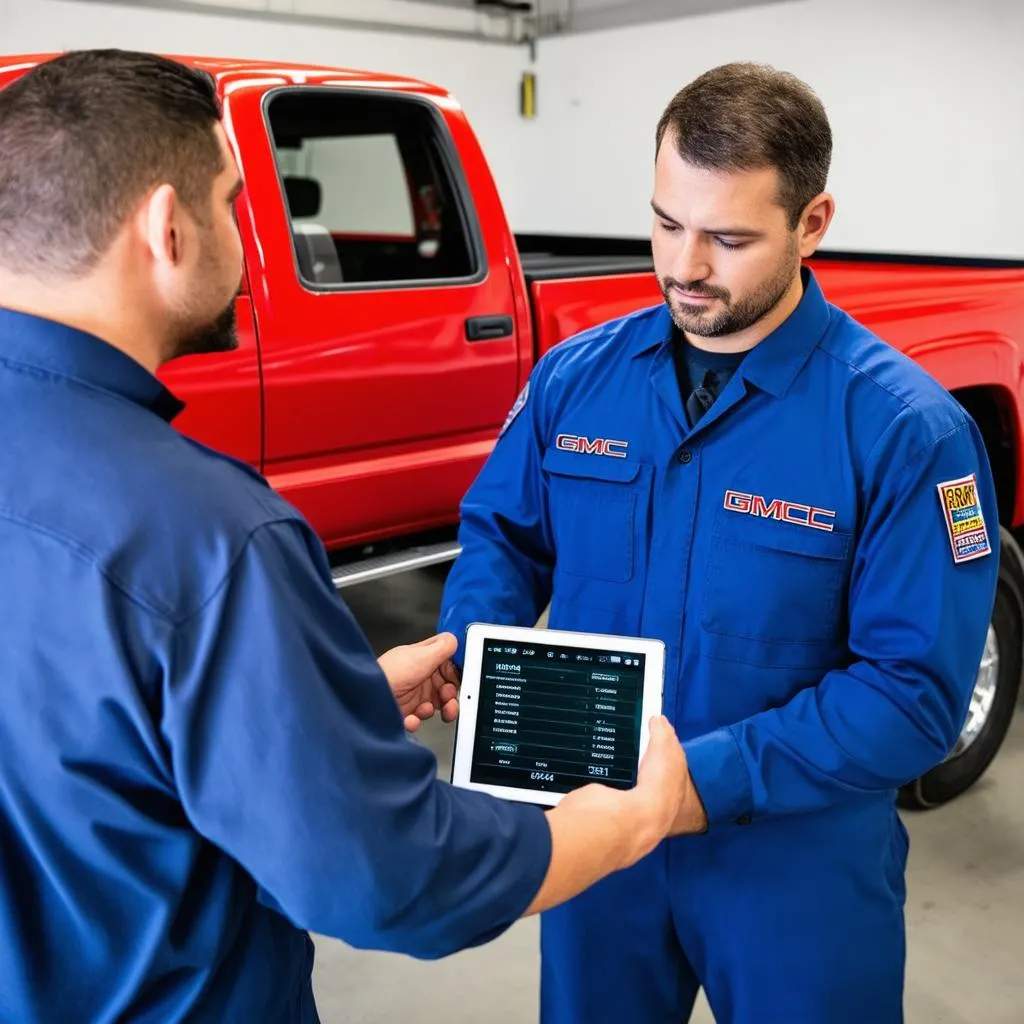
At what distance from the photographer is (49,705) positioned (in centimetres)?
89

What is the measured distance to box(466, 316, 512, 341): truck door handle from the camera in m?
3.17

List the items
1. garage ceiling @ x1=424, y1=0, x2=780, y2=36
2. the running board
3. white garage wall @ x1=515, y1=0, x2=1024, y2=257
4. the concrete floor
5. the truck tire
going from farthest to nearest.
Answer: garage ceiling @ x1=424, y1=0, x2=780, y2=36, white garage wall @ x1=515, y1=0, x2=1024, y2=257, the truck tire, the running board, the concrete floor

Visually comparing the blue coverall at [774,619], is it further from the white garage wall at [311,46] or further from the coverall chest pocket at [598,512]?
the white garage wall at [311,46]

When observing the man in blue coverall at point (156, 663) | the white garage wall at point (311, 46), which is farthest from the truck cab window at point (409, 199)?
the white garage wall at point (311, 46)

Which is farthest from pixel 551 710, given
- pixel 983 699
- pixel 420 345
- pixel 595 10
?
pixel 595 10

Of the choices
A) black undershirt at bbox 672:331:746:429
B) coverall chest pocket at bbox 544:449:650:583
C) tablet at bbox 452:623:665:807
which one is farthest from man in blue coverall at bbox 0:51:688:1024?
black undershirt at bbox 672:331:746:429

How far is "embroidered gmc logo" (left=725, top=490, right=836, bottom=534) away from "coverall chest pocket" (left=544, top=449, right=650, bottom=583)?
0.13 meters

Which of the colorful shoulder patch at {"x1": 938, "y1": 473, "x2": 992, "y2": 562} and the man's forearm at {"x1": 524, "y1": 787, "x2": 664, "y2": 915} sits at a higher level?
the colorful shoulder patch at {"x1": 938, "y1": 473, "x2": 992, "y2": 562}

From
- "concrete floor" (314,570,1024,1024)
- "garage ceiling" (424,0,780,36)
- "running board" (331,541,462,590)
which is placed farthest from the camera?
"garage ceiling" (424,0,780,36)

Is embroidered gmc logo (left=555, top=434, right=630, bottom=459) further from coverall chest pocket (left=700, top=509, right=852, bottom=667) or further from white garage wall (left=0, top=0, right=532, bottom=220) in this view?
white garage wall (left=0, top=0, right=532, bottom=220)

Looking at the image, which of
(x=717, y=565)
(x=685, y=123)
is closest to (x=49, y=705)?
(x=717, y=565)

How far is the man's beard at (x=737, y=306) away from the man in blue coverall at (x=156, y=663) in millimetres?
679

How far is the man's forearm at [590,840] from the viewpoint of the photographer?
1096mm

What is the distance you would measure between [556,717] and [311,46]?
25.8 feet
